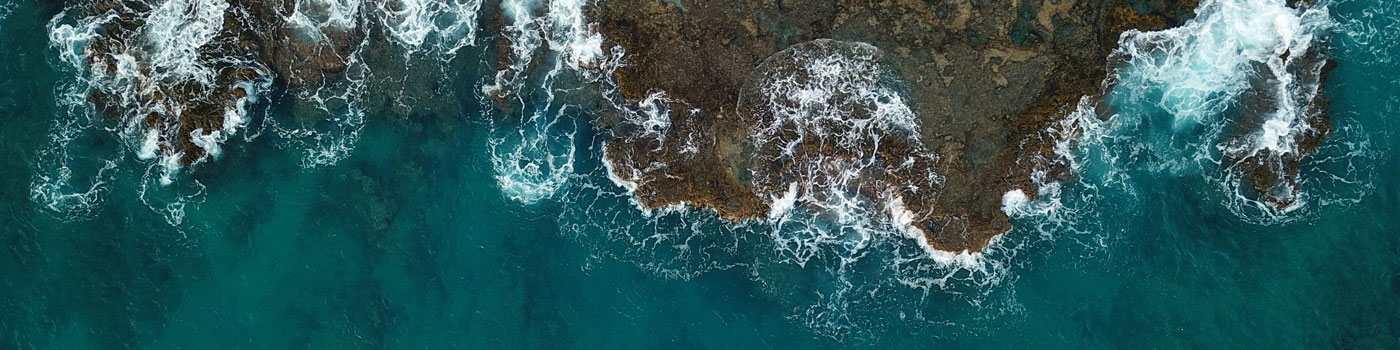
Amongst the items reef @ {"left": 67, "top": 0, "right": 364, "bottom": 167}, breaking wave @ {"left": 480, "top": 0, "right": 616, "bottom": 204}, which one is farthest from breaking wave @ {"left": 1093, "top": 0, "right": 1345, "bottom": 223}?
reef @ {"left": 67, "top": 0, "right": 364, "bottom": 167}

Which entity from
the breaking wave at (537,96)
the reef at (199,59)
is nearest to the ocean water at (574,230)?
the breaking wave at (537,96)

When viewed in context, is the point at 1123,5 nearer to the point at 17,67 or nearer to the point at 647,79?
the point at 647,79

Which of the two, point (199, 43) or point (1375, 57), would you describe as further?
point (199, 43)

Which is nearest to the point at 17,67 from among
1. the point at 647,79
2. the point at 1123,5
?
the point at 647,79

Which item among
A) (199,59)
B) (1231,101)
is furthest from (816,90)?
(199,59)

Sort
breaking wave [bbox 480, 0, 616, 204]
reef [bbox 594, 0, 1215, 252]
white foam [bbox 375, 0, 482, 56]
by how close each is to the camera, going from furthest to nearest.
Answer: white foam [bbox 375, 0, 482, 56]
breaking wave [bbox 480, 0, 616, 204]
reef [bbox 594, 0, 1215, 252]

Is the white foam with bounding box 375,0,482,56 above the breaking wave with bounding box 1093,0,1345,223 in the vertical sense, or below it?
above

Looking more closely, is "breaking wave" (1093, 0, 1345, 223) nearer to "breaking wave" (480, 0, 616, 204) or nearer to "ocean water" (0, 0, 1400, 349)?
"ocean water" (0, 0, 1400, 349)
